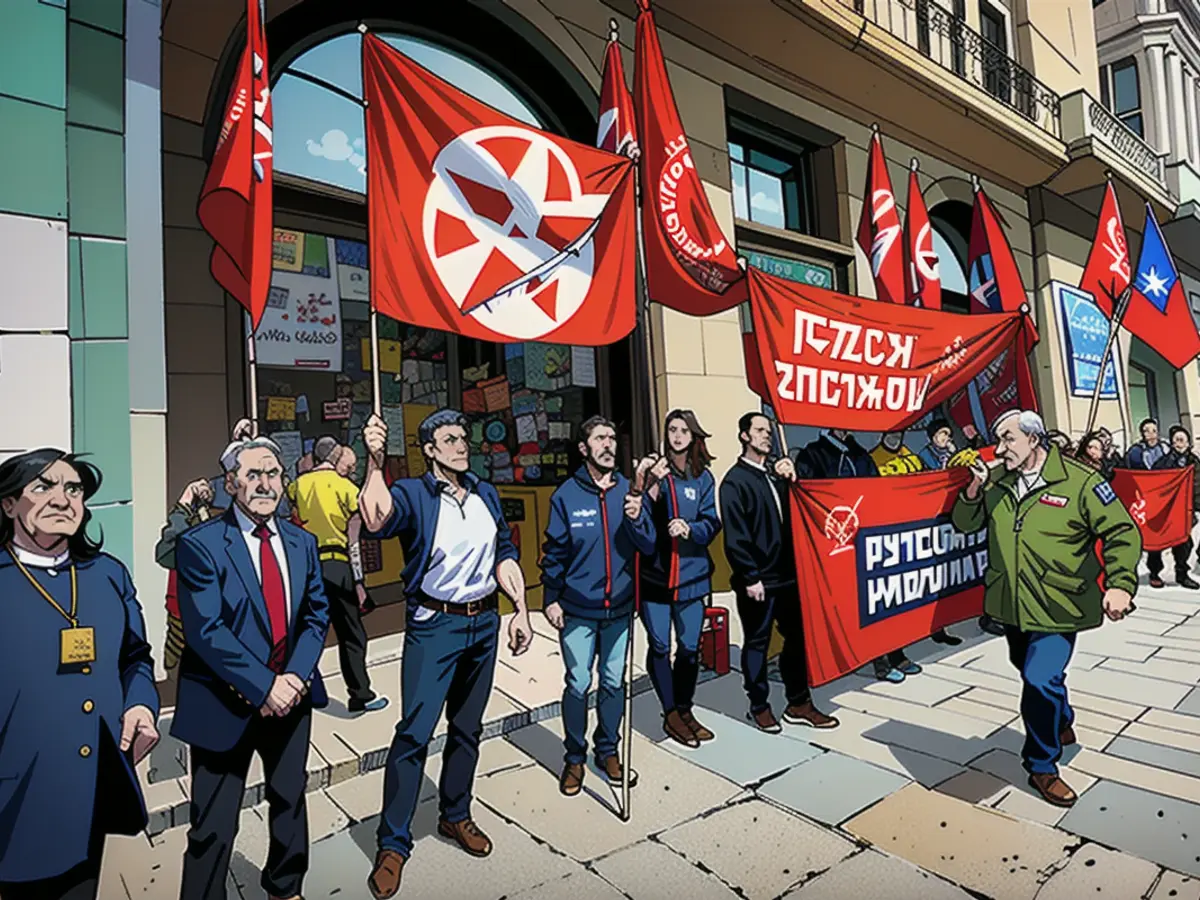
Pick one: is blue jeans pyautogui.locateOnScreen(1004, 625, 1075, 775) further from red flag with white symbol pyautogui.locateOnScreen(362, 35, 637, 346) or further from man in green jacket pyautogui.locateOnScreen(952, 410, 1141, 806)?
red flag with white symbol pyautogui.locateOnScreen(362, 35, 637, 346)

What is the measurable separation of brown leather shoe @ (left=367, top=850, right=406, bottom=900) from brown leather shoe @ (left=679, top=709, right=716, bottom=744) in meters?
1.96

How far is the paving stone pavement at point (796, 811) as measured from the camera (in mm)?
2873

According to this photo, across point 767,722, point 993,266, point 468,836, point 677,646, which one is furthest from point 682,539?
point 993,266

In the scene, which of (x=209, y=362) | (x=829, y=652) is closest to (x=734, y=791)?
(x=829, y=652)

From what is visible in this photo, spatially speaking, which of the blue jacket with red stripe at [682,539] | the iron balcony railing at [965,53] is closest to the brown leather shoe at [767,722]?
the blue jacket with red stripe at [682,539]

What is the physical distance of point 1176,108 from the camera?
629 inches

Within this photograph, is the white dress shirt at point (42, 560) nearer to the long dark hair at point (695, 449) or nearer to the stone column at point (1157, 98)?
the long dark hair at point (695, 449)

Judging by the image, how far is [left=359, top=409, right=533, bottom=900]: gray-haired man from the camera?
2902mm

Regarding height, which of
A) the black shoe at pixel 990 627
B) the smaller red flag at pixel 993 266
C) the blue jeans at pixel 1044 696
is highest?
the smaller red flag at pixel 993 266

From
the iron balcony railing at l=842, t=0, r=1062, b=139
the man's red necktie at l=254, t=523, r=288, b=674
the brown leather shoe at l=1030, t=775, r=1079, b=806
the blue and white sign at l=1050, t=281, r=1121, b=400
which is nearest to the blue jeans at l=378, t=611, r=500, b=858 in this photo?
the man's red necktie at l=254, t=523, r=288, b=674

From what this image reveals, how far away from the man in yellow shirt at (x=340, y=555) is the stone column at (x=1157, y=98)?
19.4 meters

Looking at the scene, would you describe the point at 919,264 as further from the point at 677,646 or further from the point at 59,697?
the point at 59,697

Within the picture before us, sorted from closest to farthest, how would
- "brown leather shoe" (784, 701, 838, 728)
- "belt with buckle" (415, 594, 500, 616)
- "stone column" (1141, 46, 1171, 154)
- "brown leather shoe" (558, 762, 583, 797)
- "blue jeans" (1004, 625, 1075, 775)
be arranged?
"belt with buckle" (415, 594, 500, 616)
"blue jeans" (1004, 625, 1075, 775)
"brown leather shoe" (558, 762, 583, 797)
"brown leather shoe" (784, 701, 838, 728)
"stone column" (1141, 46, 1171, 154)

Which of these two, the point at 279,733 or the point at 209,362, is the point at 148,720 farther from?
the point at 209,362
